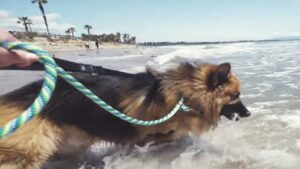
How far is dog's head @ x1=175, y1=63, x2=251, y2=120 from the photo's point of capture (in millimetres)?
4180

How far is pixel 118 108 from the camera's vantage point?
385 cm

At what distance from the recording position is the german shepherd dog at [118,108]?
10.7ft

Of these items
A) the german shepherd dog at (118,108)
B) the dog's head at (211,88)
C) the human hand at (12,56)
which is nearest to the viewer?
the human hand at (12,56)

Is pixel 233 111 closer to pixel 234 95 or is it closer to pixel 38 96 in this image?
pixel 234 95

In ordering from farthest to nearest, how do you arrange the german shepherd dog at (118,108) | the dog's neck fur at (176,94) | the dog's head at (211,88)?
the dog's head at (211,88)
the dog's neck fur at (176,94)
the german shepherd dog at (118,108)

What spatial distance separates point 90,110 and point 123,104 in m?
0.43

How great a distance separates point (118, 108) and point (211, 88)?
124 centimetres

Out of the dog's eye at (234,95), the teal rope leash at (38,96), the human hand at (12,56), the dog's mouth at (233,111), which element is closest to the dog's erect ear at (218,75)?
the dog's eye at (234,95)

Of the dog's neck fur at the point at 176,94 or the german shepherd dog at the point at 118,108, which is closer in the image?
the german shepherd dog at the point at 118,108

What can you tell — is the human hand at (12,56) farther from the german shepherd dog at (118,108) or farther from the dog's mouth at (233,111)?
the dog's mouth at (233,111)

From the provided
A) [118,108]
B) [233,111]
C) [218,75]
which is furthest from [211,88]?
[118,108]

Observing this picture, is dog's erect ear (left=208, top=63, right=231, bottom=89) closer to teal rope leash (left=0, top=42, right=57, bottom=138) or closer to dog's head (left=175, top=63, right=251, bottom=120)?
dog's head (left=175, top=63, right=251, bottom=120)

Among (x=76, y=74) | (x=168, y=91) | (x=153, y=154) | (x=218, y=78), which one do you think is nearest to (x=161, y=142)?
(x=153, y=154)

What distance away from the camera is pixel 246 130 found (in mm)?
5441
